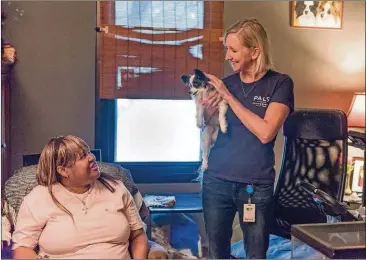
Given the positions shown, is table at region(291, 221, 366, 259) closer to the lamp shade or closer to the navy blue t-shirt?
the navy blue t-shirt

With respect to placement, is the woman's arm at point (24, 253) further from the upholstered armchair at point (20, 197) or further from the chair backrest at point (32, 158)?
the chair backrest at point (32, 158)

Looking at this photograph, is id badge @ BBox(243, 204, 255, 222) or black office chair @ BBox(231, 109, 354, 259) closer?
id badge @ BBox(243, 204, 255, 222)

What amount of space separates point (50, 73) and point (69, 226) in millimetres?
556

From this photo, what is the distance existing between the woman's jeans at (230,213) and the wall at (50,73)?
501 millimetres

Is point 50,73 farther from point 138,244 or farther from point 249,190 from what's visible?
point 249,190

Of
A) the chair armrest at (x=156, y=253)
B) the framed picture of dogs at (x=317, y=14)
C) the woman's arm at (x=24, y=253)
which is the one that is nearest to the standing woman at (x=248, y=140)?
the chair armrest at (x=156, y=253)

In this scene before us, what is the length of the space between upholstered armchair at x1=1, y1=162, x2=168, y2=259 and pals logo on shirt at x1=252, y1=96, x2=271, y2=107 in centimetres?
43

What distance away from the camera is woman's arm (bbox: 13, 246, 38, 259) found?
1269 millimetres

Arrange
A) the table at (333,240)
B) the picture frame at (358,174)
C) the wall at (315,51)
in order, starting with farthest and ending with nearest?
the picture frame at (358,174), the wall at (315,51), the table at (333,240)

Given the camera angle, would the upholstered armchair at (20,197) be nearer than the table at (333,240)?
No

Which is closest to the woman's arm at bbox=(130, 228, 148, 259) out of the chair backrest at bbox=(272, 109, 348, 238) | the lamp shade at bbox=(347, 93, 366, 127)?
the chair backrest at bbox=(272, 109, 348, 238)

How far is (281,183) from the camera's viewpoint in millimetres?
1851

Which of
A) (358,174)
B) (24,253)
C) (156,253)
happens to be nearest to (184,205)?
(156,253)

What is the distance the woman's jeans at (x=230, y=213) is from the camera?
1.29 metres
